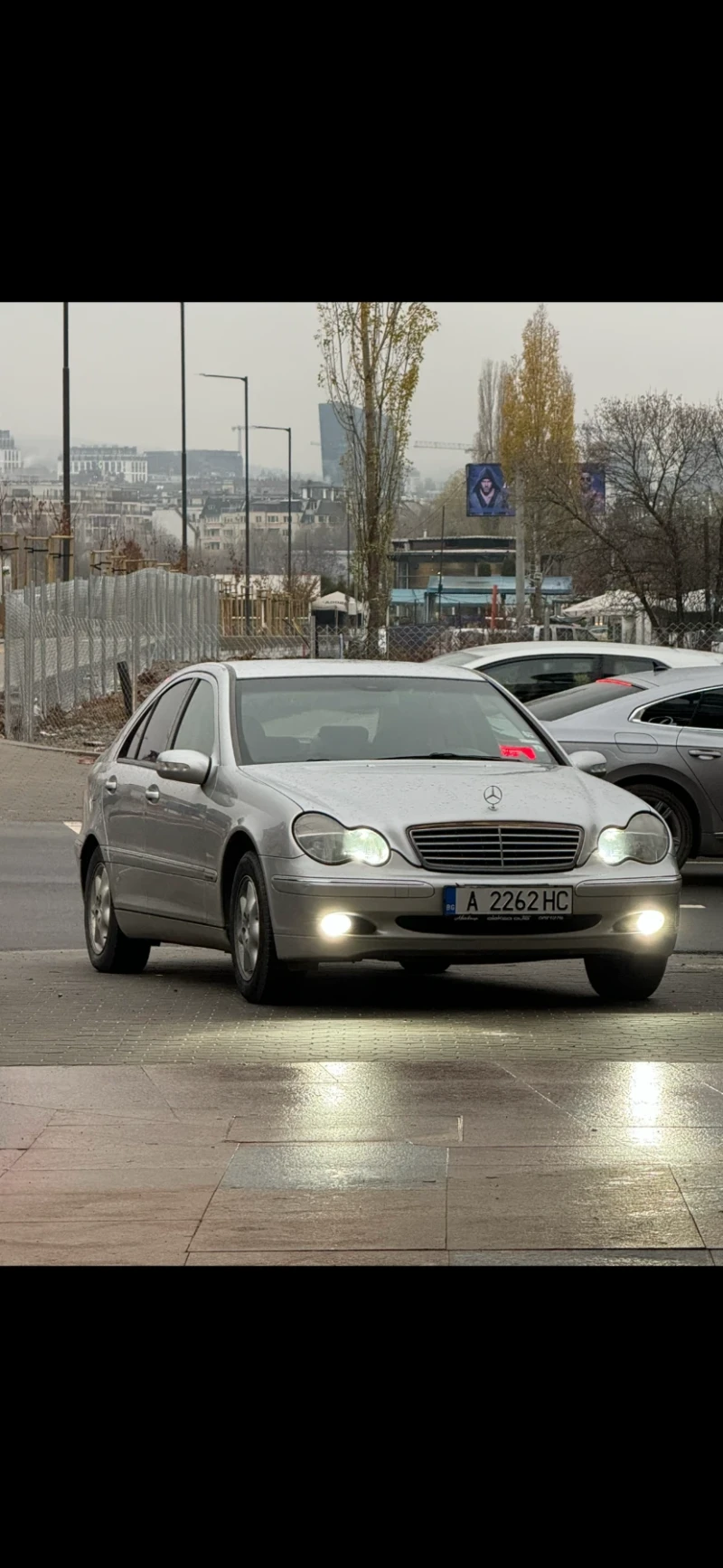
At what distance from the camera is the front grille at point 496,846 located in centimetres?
889

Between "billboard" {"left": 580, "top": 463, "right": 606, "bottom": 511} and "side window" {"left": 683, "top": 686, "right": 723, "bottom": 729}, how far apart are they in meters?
39.4

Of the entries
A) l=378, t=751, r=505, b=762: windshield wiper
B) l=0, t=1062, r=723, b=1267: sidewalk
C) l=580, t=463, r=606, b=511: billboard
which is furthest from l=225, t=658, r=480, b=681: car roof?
l=580, t=463, r=606, b=511: billboard

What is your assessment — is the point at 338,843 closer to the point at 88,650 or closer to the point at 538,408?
the point at 88,650

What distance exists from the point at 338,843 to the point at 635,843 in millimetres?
1326

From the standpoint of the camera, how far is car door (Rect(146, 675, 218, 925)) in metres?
9.74

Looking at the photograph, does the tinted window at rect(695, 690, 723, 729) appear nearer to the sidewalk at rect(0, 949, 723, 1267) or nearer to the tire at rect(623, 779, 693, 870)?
the tire at rect(623, 779, 693, 870)
